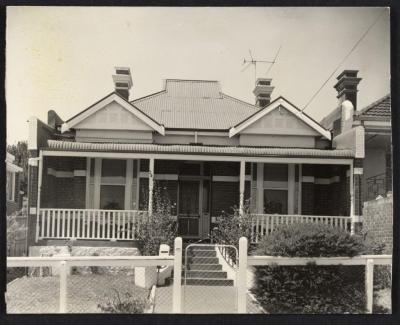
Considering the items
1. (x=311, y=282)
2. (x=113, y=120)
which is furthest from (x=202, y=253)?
(x=113, y=120)

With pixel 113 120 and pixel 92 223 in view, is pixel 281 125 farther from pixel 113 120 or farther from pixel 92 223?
pixel 92 223

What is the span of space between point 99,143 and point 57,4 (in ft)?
17.4

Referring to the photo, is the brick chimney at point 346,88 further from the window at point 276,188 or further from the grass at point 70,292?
the grass at point 70,292

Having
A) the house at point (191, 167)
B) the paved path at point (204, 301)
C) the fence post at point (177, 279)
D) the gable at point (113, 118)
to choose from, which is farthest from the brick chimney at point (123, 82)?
the fence post at point (177, 279)

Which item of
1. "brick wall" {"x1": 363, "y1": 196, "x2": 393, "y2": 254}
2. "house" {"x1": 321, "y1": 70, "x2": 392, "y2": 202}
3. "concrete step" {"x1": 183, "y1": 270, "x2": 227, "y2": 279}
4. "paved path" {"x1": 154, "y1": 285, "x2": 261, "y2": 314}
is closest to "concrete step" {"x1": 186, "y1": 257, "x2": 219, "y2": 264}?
"concrete step" {"x1": 183, "y1": 270, "x2": 227, "y2": 279}

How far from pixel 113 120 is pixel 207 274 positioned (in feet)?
18.6

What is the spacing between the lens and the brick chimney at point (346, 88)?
58.6ft

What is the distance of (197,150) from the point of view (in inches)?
619

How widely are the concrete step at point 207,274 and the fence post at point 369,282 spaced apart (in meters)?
3.69

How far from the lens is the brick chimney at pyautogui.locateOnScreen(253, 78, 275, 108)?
1866 centimetres

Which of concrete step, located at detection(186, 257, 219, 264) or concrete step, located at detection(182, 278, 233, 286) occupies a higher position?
concrete step, located at detection(186, 257, 219, 264)

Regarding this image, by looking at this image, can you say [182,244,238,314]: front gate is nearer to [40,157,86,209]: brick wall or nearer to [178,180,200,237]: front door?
[178,180,200,237]: front door

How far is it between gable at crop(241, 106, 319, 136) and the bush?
19.5 feet

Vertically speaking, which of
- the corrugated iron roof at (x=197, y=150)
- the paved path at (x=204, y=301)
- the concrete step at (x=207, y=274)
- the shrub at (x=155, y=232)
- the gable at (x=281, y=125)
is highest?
the gable at (x=281, y=125)
